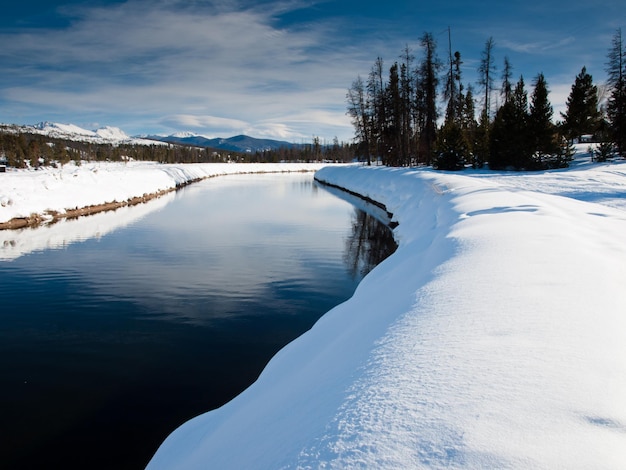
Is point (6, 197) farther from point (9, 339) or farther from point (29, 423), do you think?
point (29, 423)

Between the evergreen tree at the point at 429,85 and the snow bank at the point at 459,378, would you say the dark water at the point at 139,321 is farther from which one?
the evergreen tree at the point at 429,85

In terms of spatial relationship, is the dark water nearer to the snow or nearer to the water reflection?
the water reflection

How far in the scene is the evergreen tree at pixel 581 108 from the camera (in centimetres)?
3528

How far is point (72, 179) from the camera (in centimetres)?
2325

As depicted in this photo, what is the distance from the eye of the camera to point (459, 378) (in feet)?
8.20

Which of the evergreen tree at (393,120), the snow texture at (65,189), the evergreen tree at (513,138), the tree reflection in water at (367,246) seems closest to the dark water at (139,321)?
the tree reflection in water at (367,246)

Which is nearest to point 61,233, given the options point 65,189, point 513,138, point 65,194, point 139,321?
point 65,194

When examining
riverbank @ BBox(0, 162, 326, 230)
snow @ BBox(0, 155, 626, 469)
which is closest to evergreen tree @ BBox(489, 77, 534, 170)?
snow @ BBox(0, 155, 626, 469)

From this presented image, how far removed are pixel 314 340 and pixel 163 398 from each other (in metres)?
2.09

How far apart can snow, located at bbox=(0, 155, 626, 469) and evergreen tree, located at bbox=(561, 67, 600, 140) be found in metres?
35.7

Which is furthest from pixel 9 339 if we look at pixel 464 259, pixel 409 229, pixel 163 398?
pixel 409 229

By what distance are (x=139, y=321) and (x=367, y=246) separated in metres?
8.35

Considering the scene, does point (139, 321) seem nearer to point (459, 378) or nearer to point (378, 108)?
point (459, 378)

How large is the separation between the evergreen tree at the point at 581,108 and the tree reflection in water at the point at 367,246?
2677cm
